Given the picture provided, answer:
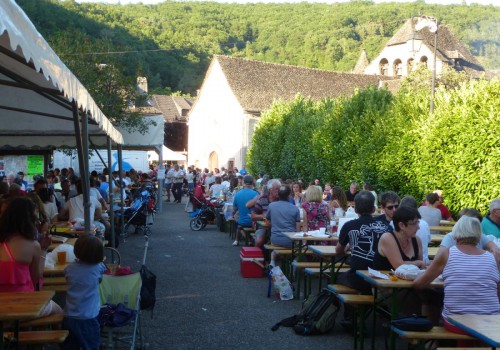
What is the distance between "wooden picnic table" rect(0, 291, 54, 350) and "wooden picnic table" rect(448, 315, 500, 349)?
2994mm

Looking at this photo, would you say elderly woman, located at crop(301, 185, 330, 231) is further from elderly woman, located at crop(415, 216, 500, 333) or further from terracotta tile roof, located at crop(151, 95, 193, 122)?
terracotta tile roof, located at crop(151, 95, 193, 122)

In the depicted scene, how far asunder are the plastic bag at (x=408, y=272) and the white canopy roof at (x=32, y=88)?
136 inches

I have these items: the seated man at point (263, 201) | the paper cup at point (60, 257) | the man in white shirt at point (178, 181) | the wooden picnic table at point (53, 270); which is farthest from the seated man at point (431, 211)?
the man in white shirt at point (178, 181)

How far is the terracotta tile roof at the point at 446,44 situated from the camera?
7375 centimetres

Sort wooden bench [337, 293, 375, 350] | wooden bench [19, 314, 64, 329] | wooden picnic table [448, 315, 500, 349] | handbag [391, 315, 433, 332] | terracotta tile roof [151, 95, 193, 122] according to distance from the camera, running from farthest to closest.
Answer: terracotta tile roof [151, 95, 193, 122] < wooden bench [337, 293, 375, 350] < handbag [391, 315, 433, 332] < wooden bench [19, 314, 64, 329] < wooden picnic table [448, 315, 500, 349]

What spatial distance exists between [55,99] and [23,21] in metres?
4.41

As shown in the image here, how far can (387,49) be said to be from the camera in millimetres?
79000

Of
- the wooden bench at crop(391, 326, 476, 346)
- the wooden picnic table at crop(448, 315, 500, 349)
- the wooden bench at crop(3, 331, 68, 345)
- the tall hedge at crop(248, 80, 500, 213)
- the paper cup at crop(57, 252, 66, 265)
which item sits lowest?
the wooden bench at crop(391, 326, 476, 346)

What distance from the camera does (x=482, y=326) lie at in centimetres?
475

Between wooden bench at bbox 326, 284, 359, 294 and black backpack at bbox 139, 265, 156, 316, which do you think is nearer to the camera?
black backpack at bbox 139, 265, 156, 316

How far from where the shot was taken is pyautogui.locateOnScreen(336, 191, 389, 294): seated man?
24.0 ft

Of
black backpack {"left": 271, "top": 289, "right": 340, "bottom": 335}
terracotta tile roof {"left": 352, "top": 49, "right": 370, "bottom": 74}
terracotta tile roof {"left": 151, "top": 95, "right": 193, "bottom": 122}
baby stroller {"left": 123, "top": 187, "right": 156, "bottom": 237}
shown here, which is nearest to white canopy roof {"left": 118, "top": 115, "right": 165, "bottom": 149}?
baby stroller {"left": 123, "top": 187, "right": 156, "bottom": 237}

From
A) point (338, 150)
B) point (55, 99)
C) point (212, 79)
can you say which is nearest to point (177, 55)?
point (212, 79)

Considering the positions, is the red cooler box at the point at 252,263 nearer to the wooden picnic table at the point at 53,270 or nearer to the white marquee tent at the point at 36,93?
the white marquee tent at the point at 36,93
